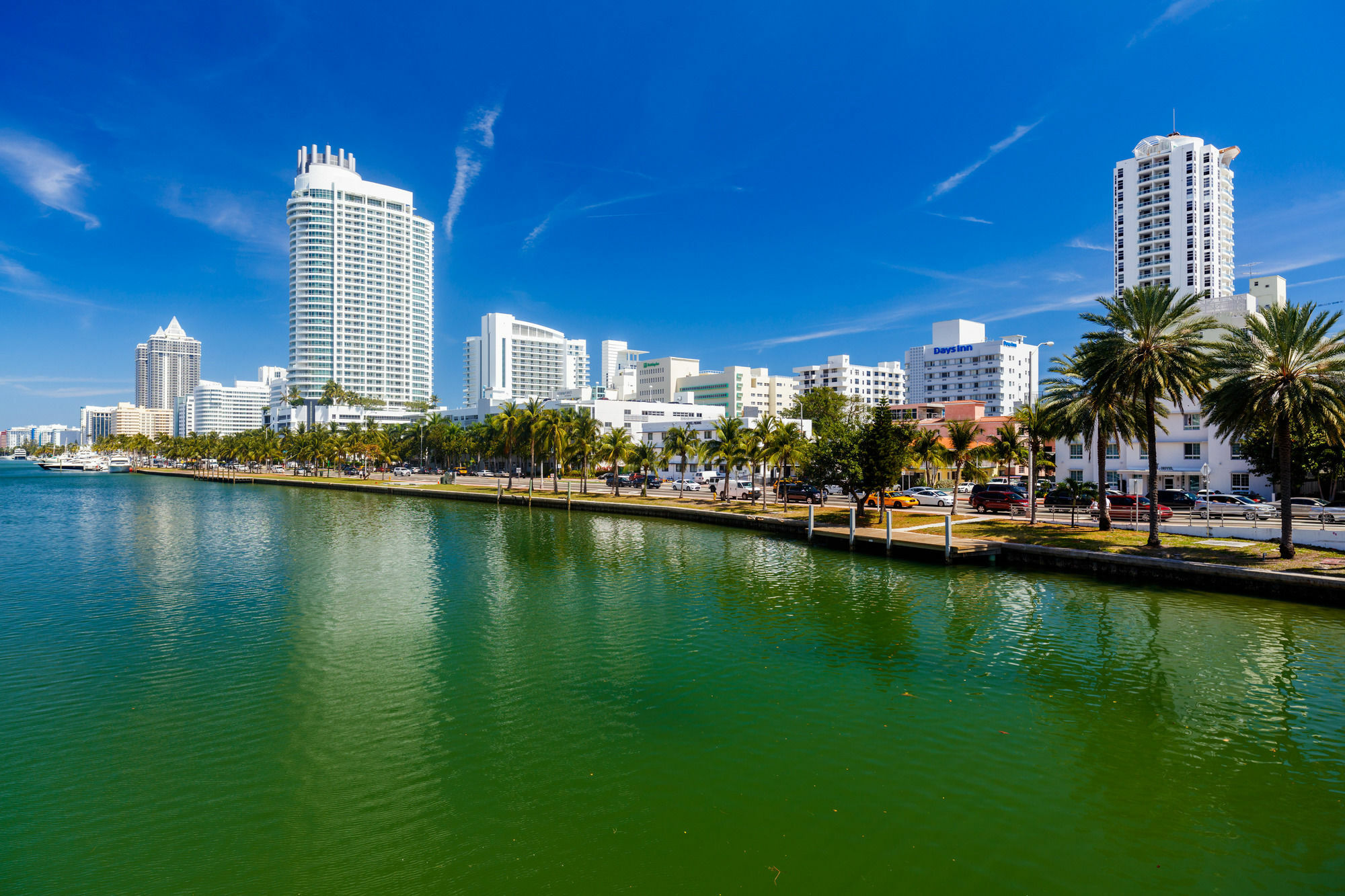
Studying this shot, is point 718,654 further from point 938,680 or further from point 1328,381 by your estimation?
point 1328,381

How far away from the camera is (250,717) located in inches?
711

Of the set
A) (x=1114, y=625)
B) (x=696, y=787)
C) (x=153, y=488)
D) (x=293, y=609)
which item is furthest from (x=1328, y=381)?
(x=153, y=488)

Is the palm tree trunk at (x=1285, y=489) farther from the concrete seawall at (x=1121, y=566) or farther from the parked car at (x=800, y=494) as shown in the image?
the parked car at (x=800, y=494)

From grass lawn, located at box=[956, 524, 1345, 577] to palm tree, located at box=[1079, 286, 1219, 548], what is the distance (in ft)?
4.80

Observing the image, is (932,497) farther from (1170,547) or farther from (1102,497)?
(1170,547)

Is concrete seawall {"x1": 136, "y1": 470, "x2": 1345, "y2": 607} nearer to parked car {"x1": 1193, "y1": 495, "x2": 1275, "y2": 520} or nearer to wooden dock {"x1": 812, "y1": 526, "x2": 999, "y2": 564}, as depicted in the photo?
wooden dock {"x1": 812, "y1": 526, "x2": 999, "y2": 564}

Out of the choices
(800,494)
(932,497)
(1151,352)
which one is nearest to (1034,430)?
(1151,352)

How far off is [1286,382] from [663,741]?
123 feet

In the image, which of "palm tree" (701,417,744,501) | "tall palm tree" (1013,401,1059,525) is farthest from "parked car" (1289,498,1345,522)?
"palm tree" (701,417,744,501)

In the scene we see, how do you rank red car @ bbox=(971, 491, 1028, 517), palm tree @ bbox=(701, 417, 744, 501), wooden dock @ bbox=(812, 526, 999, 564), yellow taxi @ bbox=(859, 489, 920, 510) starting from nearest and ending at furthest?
wooden dock @ bbox=(812, 526, 999, 564)
red car @ bbox=(971, 491, 1028, 517)
yellow taxi @ bbox=(859, 489, 920, 510)
palm tree @ bbox=(701, 417, 744, 501)

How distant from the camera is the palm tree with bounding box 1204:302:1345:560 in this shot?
33781mm

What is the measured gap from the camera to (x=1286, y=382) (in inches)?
1361

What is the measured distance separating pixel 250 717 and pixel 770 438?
56266 mm

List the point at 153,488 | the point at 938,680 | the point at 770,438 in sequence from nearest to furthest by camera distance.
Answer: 1. the point at 938,680
2. the point at 770,438
3. the point at 153,488
